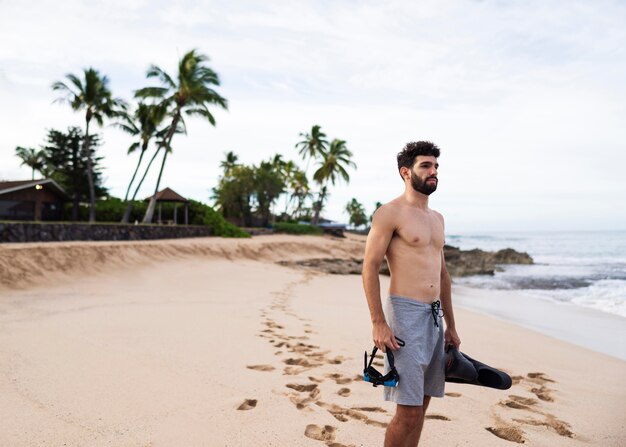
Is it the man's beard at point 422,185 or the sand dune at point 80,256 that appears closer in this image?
the man's beard at point 422,185

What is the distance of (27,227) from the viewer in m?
13.9

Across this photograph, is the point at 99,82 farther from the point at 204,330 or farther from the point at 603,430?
the point at 603,430

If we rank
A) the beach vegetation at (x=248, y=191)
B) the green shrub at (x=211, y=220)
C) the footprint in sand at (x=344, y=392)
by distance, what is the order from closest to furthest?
the footprint in sand at (x=344, y=392) < the green shrub at (x=211, y=220) < the beach vegetation at (x=248, y=191)

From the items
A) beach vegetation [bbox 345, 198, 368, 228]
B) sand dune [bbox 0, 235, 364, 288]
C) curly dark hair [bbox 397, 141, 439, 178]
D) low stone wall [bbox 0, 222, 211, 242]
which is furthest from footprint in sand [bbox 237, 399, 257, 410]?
beach vegetation [bbox 345, 198, 368, 228]

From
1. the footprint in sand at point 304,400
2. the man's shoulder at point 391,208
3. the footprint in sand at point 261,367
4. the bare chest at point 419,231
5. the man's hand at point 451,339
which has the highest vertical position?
the man's shoulder at point 391,208

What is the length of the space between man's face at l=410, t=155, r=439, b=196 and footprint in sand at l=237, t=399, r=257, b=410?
1.91 m

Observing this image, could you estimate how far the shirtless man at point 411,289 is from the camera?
2.13 m

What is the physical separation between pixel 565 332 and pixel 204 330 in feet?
19.3

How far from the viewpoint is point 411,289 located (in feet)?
7.50

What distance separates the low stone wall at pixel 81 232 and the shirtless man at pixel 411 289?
14594 mm

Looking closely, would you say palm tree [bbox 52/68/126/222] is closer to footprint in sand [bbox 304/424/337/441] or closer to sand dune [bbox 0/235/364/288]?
sand dune [bbox 0/235/364/288]

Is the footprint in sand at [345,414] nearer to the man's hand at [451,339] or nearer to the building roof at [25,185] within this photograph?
the man's hand at [451,339]

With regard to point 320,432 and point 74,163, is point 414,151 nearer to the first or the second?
point 320,432

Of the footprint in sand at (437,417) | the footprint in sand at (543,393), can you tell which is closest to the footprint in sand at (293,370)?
the footprint in sand at (437,417)
